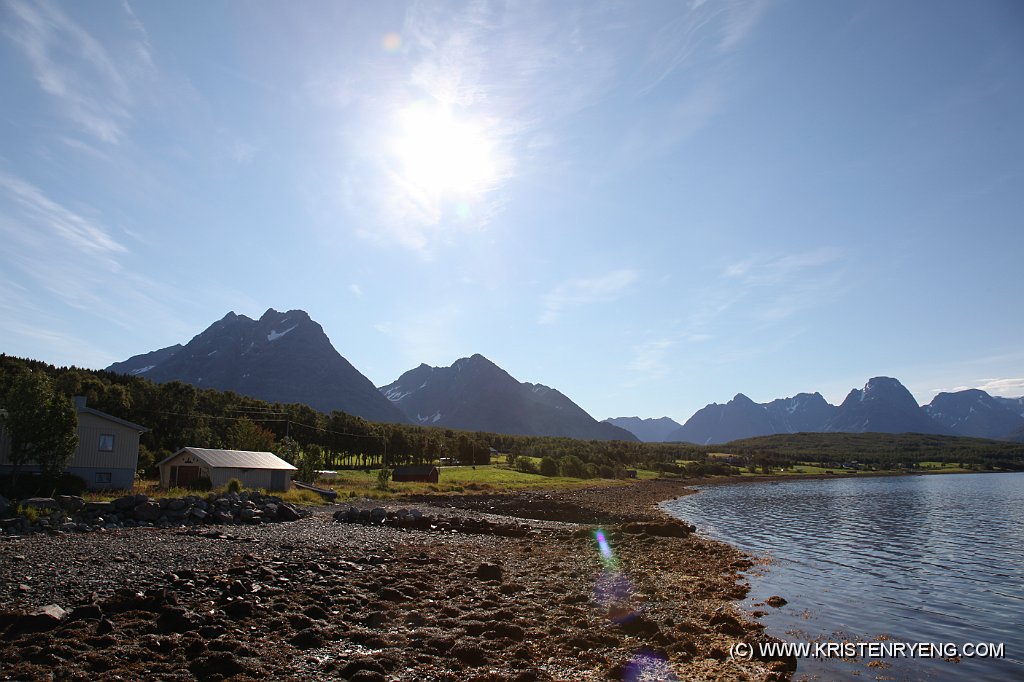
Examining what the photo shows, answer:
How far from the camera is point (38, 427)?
1678 inches

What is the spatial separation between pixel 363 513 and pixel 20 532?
22.3 meters

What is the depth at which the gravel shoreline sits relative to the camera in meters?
14.1

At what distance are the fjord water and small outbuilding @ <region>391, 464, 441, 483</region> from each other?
5082 centimetres

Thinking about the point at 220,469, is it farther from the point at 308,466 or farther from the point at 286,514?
the point at 308,466

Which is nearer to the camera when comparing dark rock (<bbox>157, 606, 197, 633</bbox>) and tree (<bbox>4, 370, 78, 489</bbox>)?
dark rock (<bbox>157, 606, 197, 633</bbox>)

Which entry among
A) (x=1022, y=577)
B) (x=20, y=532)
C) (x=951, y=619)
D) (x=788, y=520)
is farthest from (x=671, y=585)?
(x=788, y=520)

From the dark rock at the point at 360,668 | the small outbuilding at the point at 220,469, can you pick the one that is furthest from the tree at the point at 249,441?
the dark rock at the point at 360,668

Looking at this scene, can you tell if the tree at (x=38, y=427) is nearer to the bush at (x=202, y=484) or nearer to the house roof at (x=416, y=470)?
the bush at (x=202, y=484)

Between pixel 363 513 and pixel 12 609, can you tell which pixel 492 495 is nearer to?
pixel 363 513

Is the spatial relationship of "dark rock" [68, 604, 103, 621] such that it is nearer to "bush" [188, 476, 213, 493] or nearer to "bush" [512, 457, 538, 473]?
"bush" [188, 476, 213, 493]

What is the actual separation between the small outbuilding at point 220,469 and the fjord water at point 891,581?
45158 mm

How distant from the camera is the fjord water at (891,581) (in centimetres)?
1850

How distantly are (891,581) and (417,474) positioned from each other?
85.8 meters

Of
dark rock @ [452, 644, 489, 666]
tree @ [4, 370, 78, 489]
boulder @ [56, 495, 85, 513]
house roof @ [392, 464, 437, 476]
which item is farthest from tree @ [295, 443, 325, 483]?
dark rock @ [452, 644, 489, 666]
